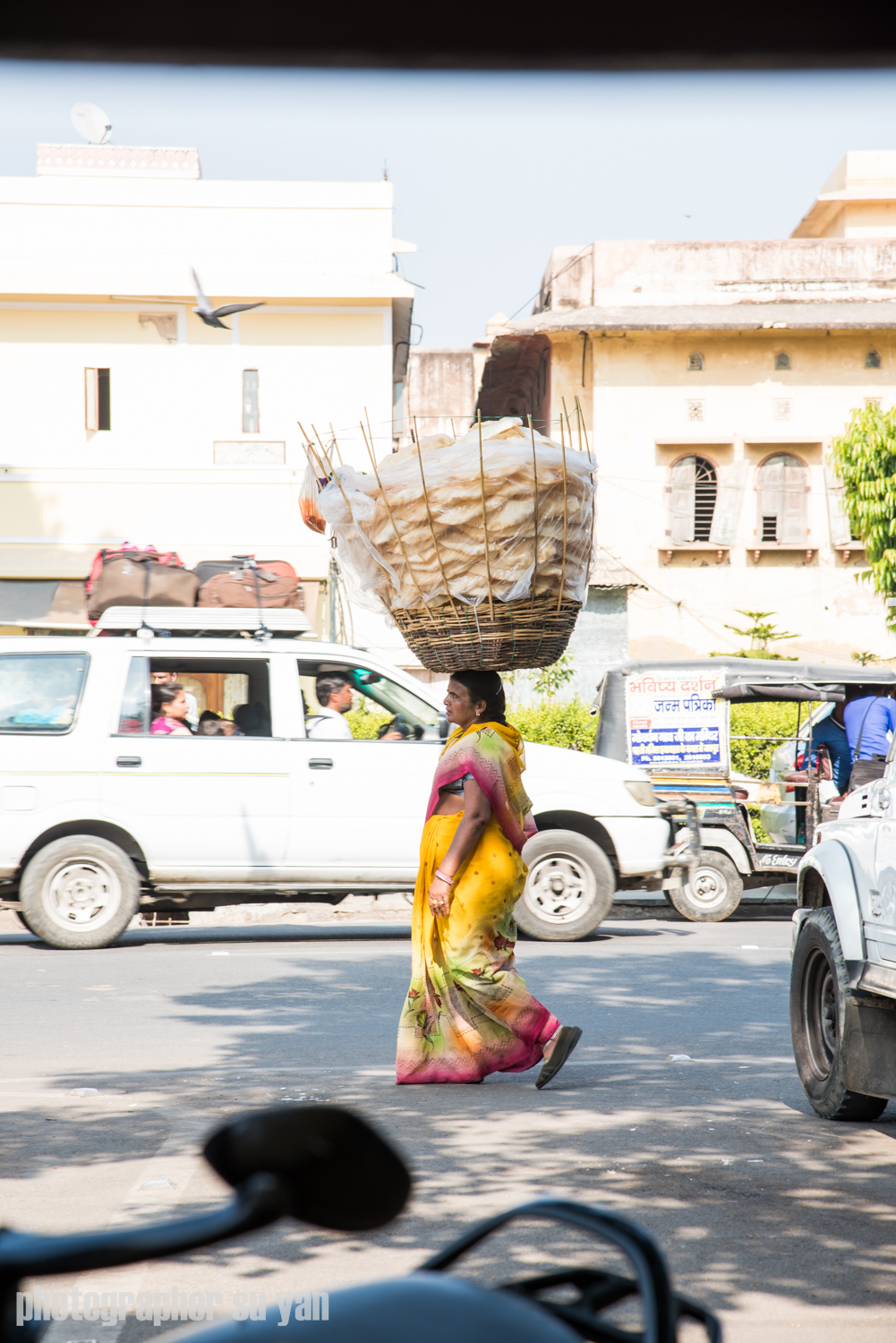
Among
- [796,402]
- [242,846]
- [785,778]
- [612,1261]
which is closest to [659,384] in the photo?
[796,402]

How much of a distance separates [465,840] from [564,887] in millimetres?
5096

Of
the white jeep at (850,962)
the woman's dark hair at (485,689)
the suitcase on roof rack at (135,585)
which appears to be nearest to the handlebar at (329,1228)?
the white jeep at (850,962)

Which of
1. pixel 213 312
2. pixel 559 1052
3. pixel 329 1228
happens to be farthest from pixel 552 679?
pixel 329 1228

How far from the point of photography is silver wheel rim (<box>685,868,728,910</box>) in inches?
508

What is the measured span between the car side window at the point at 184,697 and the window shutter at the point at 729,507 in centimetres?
1828

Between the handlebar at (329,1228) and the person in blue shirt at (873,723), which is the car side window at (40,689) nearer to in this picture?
the person in blue shirt at (873,723)

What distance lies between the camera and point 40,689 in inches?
418

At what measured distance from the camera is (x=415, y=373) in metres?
34.8

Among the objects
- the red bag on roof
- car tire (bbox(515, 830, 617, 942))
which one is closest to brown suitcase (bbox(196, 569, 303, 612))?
the red bag on roof

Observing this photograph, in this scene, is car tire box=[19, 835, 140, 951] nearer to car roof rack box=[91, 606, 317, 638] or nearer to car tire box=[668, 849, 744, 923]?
car roof rack box=[91, 606, 317, 638]

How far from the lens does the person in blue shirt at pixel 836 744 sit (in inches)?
505

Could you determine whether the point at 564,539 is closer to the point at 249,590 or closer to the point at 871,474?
the point at 249,590

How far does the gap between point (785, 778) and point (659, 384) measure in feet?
50.7

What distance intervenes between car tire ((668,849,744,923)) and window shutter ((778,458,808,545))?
52.8ft
